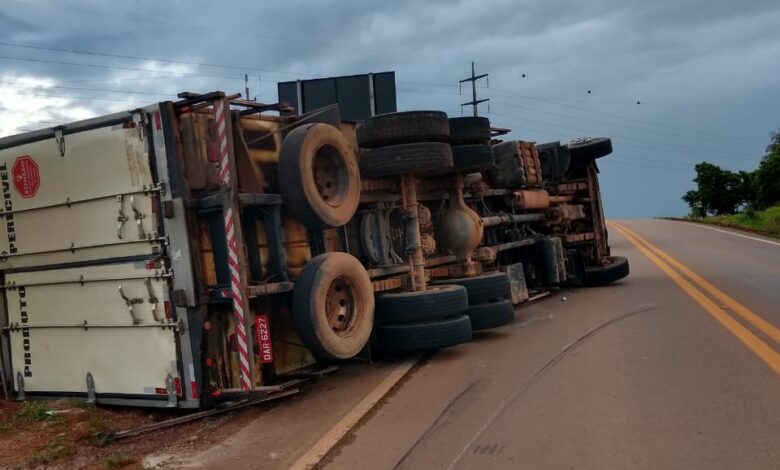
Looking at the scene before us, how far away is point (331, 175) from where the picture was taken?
23.2ft

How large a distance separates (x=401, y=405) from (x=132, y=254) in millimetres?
2622

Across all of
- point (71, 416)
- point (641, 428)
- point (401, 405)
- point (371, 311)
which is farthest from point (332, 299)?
point (641, 428)

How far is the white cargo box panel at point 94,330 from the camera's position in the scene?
5871 millimetres

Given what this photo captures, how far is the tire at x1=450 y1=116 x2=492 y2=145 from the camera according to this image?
29.3ft

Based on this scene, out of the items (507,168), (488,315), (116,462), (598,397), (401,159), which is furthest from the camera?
(507,168)

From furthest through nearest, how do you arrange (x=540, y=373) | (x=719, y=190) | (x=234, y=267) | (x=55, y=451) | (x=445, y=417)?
1. (x=719, y=190)
2. (x=540, y=373)
3. (x=234, y=267)
4. (x=445, y=417)
5. (x=55, y=451)

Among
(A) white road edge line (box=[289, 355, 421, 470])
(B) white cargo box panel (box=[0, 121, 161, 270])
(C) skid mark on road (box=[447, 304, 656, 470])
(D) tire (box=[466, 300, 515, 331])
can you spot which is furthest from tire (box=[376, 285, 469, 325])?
(B) white cargo box panel (box=[0, 121, 161, 270])

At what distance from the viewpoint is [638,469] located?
4.01 m

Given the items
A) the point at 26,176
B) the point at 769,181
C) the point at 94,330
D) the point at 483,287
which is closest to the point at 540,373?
the point at 483,287

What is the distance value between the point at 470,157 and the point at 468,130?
1.15 ft

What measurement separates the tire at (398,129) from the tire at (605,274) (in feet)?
20.5

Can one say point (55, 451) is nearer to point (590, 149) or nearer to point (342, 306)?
point (342, 306)

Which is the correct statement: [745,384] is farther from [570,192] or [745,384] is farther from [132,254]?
[570,192]

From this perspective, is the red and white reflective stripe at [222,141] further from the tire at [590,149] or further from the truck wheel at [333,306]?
the tire at [590,149]
